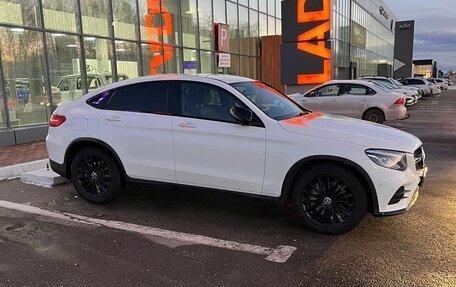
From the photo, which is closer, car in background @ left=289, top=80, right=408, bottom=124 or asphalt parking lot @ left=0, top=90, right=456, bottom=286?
asphalt parking lot @ left=0, top=90, right=456, bottom=286

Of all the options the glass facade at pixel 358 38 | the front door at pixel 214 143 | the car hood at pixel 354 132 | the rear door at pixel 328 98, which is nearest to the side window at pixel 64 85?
the rear door at pixel 328 98

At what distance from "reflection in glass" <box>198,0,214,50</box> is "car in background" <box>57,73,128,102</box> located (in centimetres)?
672

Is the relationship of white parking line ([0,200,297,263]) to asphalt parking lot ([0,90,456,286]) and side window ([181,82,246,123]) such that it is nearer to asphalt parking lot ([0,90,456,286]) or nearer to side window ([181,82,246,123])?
asphalt parking lot ([0,90,456,286])

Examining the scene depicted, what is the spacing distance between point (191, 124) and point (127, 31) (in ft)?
37.5

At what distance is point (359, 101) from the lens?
14.0 m

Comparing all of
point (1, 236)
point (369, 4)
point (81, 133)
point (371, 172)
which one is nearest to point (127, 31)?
point (81, 133)

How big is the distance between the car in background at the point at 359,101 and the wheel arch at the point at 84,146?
386 inches

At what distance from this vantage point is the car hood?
462 cm

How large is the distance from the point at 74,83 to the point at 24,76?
181 centimetres

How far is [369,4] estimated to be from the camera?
4888 centimetres

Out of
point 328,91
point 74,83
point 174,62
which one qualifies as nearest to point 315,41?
point 174,62

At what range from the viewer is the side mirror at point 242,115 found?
16.2ft

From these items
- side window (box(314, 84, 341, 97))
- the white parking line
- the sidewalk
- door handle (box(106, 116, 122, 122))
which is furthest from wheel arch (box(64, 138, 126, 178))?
side window (box(314, 84, 341, 97))

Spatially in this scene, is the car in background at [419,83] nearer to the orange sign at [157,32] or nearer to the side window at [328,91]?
the side window at [328,91]
